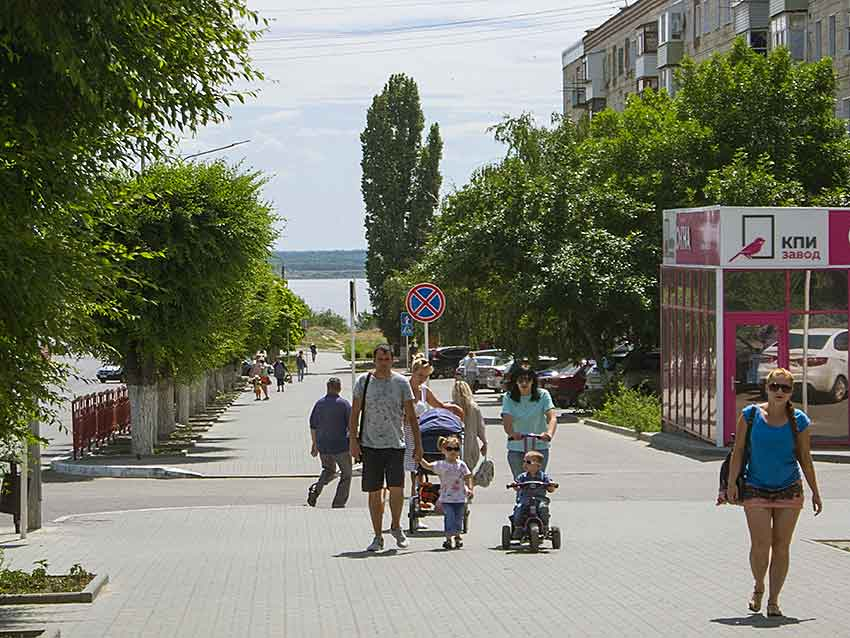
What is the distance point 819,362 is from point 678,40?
43.3m

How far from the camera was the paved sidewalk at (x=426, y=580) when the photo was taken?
388 inches

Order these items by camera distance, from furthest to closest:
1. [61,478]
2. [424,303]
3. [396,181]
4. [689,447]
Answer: [396,181] → [689,447] → [424,303] → [61,478]

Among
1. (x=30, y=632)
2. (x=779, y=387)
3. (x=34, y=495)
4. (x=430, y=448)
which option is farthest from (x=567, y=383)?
(x=30, y=632)

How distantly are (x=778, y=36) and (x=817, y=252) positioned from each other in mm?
30417

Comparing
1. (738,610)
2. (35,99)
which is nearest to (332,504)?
(738,610)

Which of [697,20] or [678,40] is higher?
[697,20]

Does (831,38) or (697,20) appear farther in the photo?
(697,20)

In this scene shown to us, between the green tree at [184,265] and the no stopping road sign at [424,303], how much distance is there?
4.75m

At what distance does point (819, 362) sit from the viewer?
27203mm

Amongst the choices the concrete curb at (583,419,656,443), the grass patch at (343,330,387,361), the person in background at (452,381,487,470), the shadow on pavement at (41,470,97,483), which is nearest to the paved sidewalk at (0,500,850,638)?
the person in background at (452,381,487,470)

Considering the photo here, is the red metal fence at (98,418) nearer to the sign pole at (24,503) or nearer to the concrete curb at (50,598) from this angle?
the sign pole at (24,503)

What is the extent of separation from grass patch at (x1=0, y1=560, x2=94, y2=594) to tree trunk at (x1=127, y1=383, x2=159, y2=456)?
1714 cm

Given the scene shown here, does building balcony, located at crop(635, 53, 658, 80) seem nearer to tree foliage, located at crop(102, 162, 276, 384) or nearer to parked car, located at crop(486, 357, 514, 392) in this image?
parked car, located at crop(486, 357, 514, 392)

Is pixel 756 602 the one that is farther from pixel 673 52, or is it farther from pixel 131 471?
pixel 673 52
